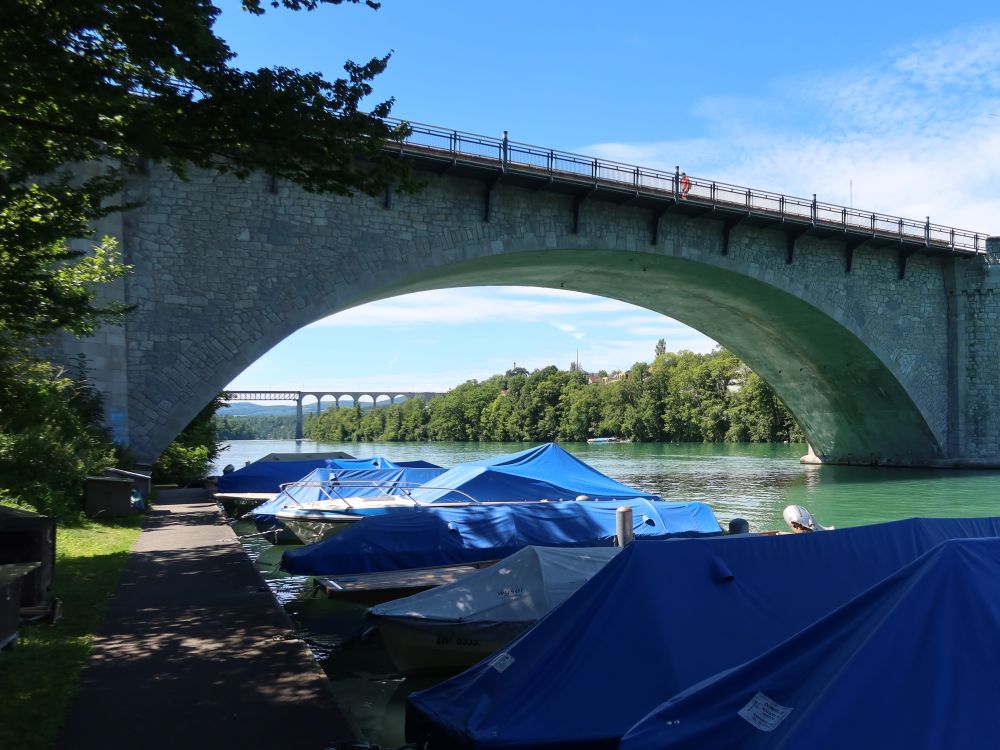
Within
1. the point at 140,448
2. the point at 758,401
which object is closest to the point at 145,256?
the point at 140,448

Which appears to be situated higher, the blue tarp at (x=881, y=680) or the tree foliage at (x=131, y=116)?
the tree foliage at (x=131, y=116)

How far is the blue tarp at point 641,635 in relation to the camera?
5.16 meters

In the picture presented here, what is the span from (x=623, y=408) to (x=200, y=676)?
310 feet

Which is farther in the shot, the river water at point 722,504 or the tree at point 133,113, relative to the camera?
the river water at point 722,504

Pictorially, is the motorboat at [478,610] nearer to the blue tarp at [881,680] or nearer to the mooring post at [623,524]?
the mooring post at [623,524]

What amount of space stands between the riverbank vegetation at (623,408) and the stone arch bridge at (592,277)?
36568 mm

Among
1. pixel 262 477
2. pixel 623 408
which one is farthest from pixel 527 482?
pixel 623 408

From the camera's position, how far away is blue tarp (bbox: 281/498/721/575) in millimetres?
11711

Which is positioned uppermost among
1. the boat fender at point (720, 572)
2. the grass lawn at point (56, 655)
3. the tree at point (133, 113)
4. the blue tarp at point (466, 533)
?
the tree at point (133, 113)

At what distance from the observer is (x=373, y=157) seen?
8727 millimetres

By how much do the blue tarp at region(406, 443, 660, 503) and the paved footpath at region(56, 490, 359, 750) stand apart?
6325mm

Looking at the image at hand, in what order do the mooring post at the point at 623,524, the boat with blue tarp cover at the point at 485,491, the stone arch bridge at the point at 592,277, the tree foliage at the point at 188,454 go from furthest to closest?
1. the tree foliage at the point at 188,454
2. the stone arch bridge at the point at 592,277
3. the boat with blue tarp cover at the point at 485,491
4. the mooring post at the point at 623,524

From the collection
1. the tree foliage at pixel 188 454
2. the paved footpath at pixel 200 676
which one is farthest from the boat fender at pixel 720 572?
the tree foliage at pixel 188 454

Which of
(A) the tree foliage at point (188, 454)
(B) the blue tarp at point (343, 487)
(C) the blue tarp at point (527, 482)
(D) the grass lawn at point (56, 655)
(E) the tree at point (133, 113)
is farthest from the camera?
(A) the tree foliage at point (188, 454)
